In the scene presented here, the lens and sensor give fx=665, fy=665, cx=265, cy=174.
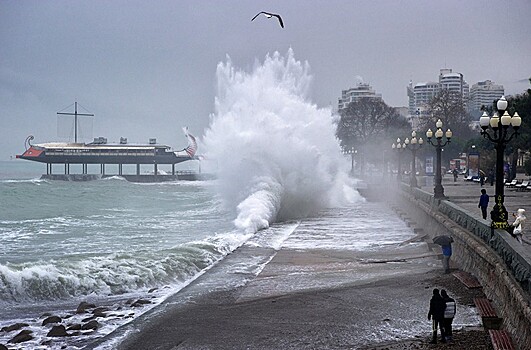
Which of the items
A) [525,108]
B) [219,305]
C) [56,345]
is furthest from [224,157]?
[56,345]

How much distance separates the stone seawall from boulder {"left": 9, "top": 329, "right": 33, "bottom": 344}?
6.56 m

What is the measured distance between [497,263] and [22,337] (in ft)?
23.4

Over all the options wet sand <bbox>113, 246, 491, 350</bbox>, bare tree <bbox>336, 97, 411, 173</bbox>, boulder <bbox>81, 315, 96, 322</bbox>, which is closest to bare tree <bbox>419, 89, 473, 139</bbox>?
bare tree <bbox>336, 97, 411, 173</bbox>

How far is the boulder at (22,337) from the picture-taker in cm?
923

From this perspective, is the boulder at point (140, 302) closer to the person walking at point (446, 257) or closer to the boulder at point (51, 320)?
the boulder at point (51, 320)

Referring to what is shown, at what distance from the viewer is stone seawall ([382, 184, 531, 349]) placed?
812cm

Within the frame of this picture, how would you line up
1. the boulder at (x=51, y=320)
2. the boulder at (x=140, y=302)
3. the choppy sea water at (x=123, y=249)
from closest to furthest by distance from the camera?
the boulder at (x=51, y=320), the boulder at (x=140, y=302), the choppy sea water at (x=123, y=249)

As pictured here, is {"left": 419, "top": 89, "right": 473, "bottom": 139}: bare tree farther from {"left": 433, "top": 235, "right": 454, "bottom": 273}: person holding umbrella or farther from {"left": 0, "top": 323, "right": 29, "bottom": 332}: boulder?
{"left": 0, "top": 323, "right": 29, "bottom": 332}: boulder

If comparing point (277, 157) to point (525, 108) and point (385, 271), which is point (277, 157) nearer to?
point (525, 108)

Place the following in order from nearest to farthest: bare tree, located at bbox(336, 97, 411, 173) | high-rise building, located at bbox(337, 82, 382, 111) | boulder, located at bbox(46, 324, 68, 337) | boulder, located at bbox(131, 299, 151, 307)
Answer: boulder, located at bbox(46, 324, 68, 337)
boulder, located at bbox(131, 299, 151, 307)
bare tree, located at bbox(336, 97, 411, 173)
high-rise building, located at bbox(337, 82, 382, 111)

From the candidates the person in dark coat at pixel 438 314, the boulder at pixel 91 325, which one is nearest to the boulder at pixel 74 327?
the boulder at pixel 91 325

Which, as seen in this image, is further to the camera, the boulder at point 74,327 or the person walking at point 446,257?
the person walking at point 446,257

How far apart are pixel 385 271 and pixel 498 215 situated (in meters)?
3.54

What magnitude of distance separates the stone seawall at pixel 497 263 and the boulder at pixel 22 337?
656cm
